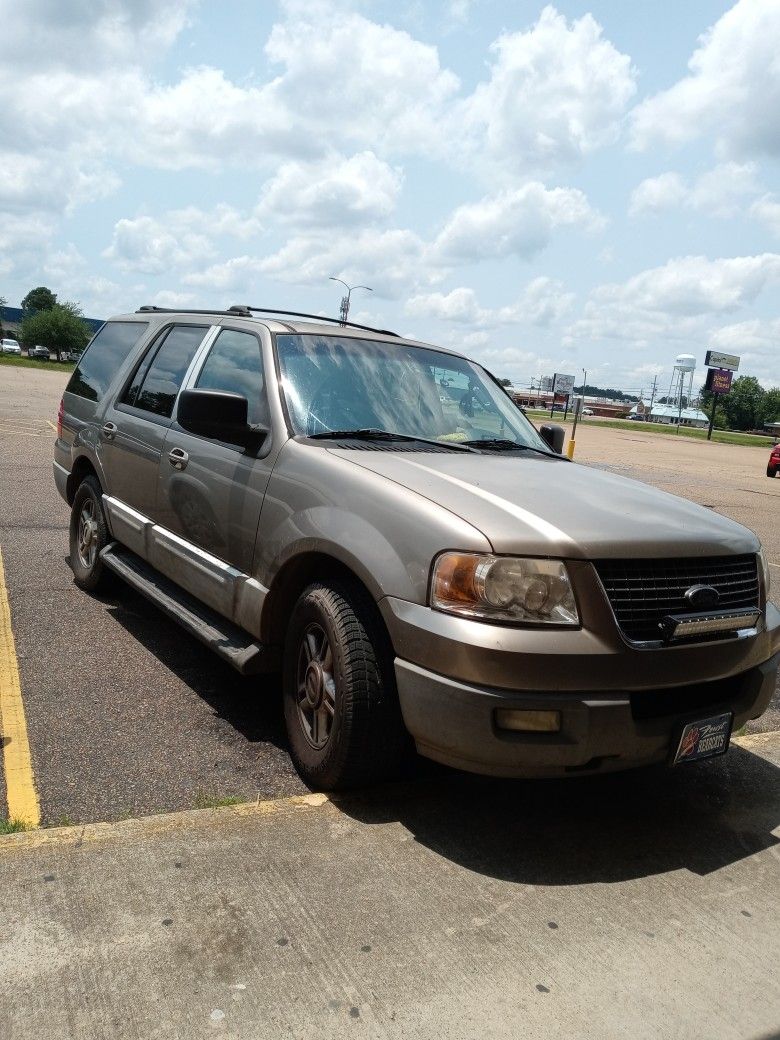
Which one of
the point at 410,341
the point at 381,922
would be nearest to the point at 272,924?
the point at 381,922

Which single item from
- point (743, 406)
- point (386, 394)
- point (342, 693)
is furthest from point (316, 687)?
point (743, 406)

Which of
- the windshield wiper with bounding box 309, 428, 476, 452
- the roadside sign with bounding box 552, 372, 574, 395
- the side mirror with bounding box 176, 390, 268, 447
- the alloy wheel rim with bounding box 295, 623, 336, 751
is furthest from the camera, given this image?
the roadside sign with bounding box 552, 372, 574, 395

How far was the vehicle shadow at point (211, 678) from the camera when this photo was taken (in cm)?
420

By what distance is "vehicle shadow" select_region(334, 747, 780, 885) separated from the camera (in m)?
3.11

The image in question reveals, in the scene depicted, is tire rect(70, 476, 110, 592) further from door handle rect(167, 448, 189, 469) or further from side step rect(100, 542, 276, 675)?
door handle rect(167, 448, 189, 469)

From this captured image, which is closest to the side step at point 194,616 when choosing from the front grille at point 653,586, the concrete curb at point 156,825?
the concrete curb at point 156,825

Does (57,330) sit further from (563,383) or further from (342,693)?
(342,693)

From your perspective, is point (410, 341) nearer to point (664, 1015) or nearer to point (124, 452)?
point (124, 452)

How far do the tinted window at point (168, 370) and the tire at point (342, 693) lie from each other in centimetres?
194

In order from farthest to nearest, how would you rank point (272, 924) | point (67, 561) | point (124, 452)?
point (67, 561) < point (124, 452) < point (272, 924)

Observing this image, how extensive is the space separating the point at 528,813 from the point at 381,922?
3.25ft

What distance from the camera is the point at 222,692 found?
4559mm

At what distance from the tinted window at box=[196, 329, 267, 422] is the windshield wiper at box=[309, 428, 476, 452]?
13.8 inches

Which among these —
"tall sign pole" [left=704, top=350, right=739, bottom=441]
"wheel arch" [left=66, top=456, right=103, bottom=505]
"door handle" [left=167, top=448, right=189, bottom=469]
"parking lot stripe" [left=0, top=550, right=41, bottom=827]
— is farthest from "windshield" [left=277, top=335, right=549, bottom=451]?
"tall sign pole" [left=704, top=350, right=739, bottom=441]
